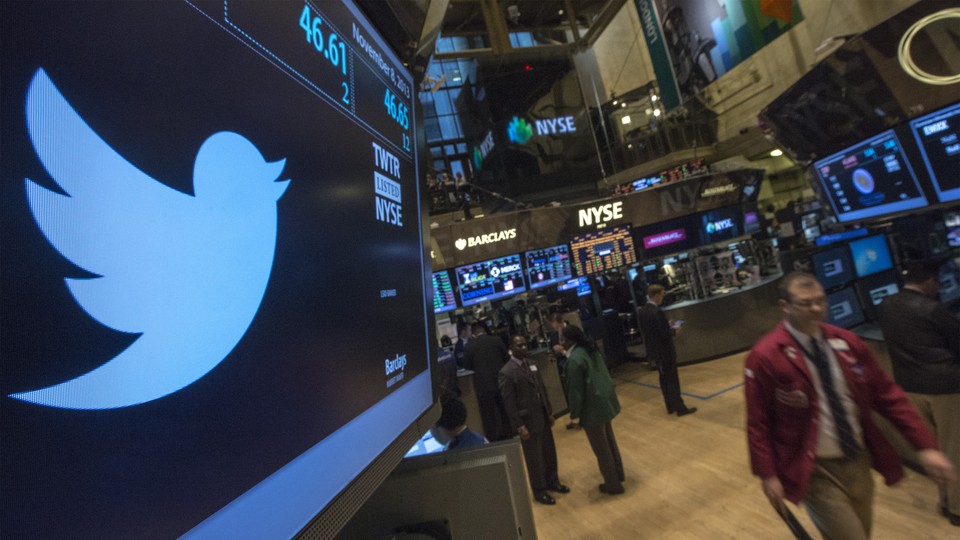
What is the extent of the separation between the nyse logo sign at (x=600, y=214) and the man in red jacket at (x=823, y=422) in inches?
230

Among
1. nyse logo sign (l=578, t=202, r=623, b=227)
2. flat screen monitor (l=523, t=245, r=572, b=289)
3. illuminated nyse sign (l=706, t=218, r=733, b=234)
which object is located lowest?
flat screen monitor (l=523, t=245, r=572, b=289)

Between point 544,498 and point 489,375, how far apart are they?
179 centimetres

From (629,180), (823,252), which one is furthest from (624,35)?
(823,252)

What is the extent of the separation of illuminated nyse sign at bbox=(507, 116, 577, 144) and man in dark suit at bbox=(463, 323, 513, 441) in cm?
825

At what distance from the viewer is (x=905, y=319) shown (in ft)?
9.41

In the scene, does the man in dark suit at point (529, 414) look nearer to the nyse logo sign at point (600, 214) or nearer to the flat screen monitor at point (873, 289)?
the nyse logo sign at point (600, 214)

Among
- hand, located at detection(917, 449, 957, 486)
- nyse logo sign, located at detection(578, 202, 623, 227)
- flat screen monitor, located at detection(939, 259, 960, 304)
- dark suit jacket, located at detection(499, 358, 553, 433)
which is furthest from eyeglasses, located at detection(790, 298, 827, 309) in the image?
nyse logo sign, located at detection(578, 202, 623, 227)

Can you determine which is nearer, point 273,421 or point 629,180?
point 273,421

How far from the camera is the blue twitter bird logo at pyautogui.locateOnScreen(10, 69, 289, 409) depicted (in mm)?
439

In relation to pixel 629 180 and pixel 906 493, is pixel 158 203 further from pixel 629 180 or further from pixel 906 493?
pixel 629 180

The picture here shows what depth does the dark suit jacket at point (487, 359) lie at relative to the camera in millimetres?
5914

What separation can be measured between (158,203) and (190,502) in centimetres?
37

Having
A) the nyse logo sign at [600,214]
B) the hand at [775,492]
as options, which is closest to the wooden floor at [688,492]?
the hand at [775,492]

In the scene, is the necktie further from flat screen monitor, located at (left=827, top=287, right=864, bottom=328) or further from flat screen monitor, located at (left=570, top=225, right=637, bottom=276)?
flat screen monitor, located at (left=570, top=225, right=637, bottom=276)
